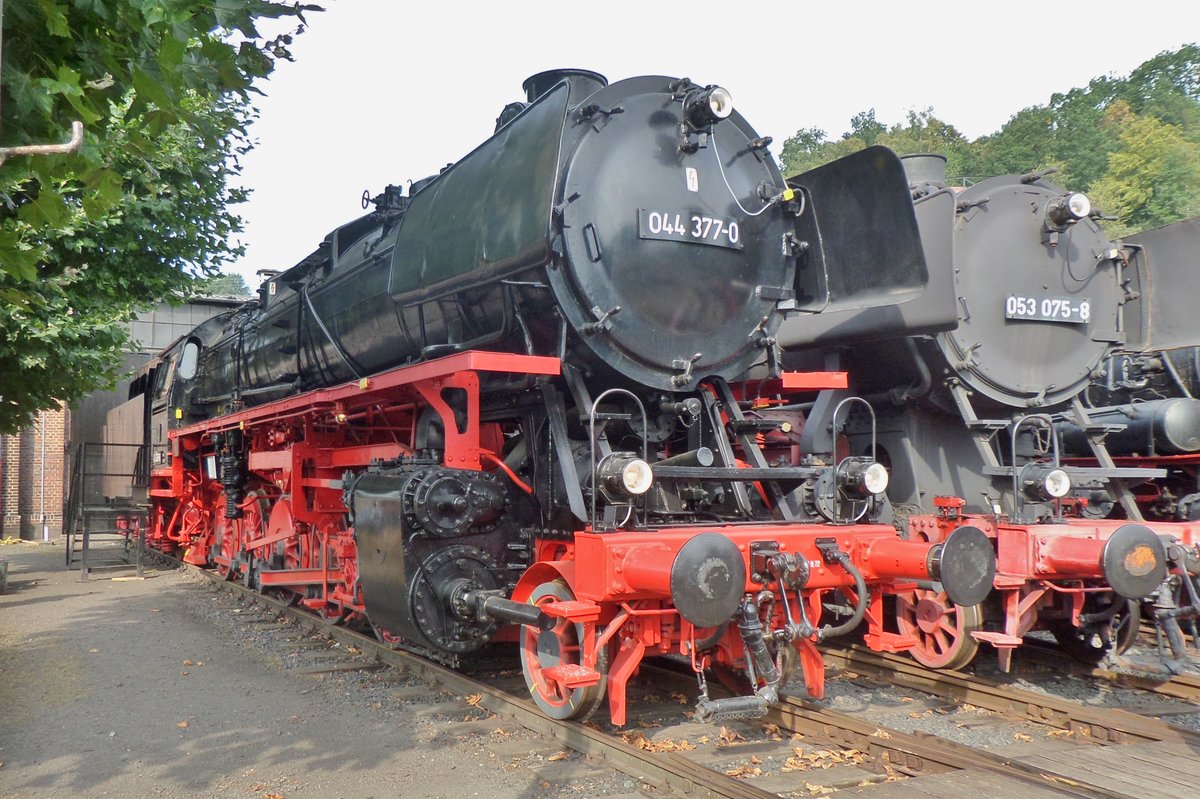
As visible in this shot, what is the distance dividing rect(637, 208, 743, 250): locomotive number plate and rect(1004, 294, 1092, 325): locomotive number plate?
2544 mm

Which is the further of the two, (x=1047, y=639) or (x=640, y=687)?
(x=1047, y=639)

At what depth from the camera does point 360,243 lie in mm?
7789

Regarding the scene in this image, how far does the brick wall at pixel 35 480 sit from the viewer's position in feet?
72.5

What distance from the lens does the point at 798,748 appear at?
15.3 ft

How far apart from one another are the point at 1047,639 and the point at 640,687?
13.7 feet

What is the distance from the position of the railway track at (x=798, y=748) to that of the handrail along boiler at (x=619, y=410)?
23cm

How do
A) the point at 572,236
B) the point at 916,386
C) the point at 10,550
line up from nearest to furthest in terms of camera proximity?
the point at 572,236
the point at 916,386
the point at 10,550

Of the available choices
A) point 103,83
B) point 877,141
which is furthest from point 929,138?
point 103,83

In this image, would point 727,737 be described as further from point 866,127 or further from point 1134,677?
point 866,127

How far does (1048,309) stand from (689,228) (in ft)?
10.8

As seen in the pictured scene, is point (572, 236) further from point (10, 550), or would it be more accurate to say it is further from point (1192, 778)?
point (10, 550)

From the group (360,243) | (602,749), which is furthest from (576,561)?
(360,243)

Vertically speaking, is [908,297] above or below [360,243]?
below

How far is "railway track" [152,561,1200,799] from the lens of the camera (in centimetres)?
400
